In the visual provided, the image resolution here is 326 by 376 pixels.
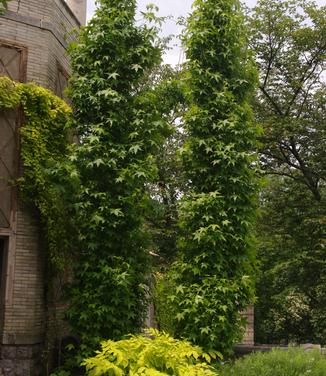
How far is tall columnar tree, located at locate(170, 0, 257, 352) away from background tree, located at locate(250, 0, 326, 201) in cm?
714

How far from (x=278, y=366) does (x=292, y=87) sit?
41.4ft

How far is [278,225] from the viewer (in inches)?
775

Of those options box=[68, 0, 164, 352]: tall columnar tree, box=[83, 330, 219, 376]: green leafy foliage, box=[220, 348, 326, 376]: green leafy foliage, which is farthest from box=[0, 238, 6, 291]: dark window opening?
box=[220, 348, 326, 376]: green leafy foliage

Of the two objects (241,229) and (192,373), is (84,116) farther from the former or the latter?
(192,373)

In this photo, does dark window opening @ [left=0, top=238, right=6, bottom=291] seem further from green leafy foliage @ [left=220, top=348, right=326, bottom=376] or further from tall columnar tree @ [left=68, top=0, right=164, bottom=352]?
green leafy foliage @ [left=220, top=348, right=326, bottom=376]

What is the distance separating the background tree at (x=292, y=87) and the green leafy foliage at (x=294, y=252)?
0.77m

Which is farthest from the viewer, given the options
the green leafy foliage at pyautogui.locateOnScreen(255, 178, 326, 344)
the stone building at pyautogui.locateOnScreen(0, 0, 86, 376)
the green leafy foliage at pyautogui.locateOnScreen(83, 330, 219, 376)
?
the green leafy foliage at pyautogui.locateOnScreen(255, 178, 326, 344)

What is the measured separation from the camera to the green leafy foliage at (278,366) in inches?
297

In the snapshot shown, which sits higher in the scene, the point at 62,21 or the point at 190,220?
the point at 62,21

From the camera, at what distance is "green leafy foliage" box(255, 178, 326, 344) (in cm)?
1777

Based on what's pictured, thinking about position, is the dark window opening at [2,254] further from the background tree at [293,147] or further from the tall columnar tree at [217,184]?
the background tree at [293,147]

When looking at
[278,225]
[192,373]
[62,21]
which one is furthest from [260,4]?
[192,373]

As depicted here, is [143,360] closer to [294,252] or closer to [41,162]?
[41,162]

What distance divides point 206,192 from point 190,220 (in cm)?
64
